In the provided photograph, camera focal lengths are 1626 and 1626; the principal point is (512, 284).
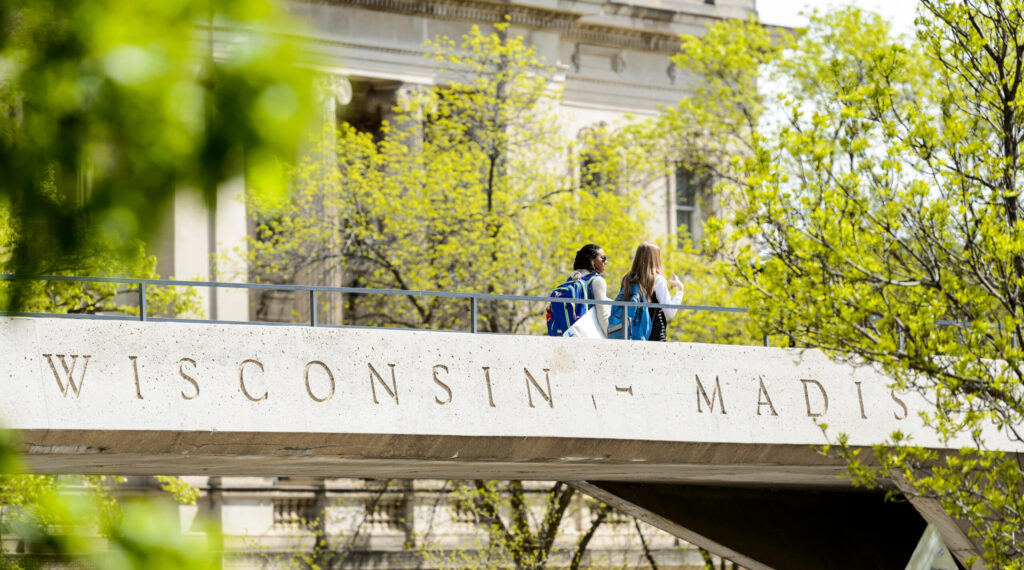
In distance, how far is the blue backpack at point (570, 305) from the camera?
47.4ft

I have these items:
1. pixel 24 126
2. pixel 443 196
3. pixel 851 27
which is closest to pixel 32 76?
pixel 24 126

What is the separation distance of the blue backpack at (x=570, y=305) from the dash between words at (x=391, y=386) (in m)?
1.00

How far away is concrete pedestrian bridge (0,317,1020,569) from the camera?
11.8m

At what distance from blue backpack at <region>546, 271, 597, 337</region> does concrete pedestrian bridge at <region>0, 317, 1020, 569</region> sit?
0.80 metres

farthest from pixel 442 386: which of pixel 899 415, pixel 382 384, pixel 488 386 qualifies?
pixel 899 415

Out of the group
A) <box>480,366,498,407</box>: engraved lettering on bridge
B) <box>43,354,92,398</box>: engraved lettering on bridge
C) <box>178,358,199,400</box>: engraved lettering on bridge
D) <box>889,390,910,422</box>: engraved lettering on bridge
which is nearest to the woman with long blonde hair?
<box>480,366,498,407</box>: engraved lettering on bridge

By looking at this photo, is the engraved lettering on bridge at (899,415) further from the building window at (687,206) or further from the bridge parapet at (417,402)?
the building window at (687,206)

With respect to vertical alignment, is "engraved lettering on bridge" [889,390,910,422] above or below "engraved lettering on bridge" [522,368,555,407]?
below

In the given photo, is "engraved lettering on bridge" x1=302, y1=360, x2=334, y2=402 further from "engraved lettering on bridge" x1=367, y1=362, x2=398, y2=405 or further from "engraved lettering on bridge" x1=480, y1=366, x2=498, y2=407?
"engraved lettering on bridge" x1=480, y1=366, x2=498, y2=407

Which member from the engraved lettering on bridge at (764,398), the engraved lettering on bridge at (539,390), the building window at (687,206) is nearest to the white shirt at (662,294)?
the engraved lettering on bridge at (764,398)

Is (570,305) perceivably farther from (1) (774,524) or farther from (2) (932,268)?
(1) (774,524)

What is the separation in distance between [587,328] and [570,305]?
33cm

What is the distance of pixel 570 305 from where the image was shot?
14.6m

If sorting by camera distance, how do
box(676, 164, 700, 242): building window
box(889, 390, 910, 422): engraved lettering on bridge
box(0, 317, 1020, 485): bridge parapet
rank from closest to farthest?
box(0, 317, 1020, 485): bridge parapet < box(889, 390, 910, 422): engraved lettering on bridge < box(676, 164, 700, 242): building window
